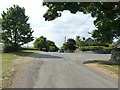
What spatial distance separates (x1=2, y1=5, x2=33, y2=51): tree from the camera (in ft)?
157

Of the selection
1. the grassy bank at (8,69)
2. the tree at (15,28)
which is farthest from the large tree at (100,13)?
the tree at (15,28)

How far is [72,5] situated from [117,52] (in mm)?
8438

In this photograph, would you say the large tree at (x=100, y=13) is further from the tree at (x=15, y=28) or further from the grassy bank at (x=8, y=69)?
the tree at (x=15, y=28)

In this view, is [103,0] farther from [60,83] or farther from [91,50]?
[91,50]

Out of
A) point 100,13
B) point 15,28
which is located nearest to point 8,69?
point 100,13

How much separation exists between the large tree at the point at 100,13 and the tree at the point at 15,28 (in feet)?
82.0

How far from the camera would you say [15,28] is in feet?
157

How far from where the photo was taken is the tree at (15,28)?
157 ft

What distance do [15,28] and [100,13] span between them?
2747 cm

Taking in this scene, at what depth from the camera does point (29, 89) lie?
29.9 ft

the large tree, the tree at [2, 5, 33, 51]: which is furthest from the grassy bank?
the tree at [2, 5, 33, 51]

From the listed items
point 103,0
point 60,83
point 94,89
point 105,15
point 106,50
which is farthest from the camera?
point 106,50

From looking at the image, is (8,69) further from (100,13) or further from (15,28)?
(15,28)

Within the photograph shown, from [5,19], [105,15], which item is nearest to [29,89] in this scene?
[105,15]
